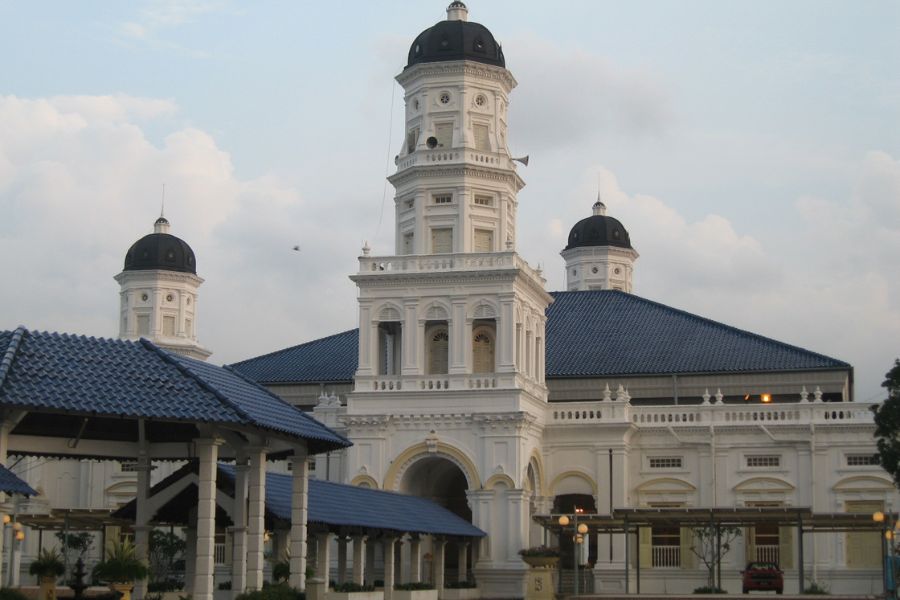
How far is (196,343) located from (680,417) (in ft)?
103

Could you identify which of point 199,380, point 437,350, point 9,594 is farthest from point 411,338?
point 9,594

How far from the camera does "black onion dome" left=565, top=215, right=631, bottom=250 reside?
9681cm

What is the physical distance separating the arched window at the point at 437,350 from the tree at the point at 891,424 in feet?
62.5

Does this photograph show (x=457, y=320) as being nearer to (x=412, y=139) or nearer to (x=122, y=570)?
(x=412, y=139)

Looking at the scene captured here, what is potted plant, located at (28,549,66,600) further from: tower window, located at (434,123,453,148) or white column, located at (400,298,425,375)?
tower window, located at (434,123,453,148)

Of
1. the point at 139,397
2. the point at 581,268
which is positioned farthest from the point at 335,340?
the point at 139,397

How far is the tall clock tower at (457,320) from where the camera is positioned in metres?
60.5

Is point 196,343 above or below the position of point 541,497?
above

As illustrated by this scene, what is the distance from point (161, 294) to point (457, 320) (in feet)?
91.7

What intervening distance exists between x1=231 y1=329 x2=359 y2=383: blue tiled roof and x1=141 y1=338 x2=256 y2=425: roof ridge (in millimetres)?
36067

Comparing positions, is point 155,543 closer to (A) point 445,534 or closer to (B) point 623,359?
(A) point 445,534

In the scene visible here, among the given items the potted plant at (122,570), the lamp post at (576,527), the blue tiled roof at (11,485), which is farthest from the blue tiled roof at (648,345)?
the blue tiled roof at (11,485)

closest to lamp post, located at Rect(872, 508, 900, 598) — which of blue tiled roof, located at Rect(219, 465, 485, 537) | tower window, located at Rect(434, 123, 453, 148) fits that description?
blue tiled roof, located at Rect(219, 465, 485, 537)

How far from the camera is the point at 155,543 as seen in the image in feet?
211
